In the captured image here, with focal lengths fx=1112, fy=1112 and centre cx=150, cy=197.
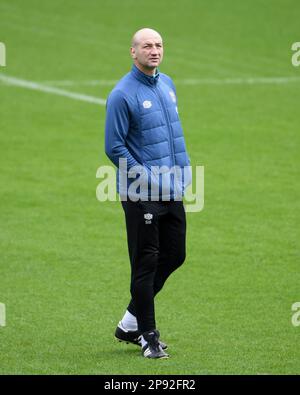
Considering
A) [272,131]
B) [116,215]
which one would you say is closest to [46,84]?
[272,131]

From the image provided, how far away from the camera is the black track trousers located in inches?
333

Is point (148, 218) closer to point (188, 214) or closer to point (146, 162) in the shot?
point (146, 162)

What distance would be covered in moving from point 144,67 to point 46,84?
42.2ft

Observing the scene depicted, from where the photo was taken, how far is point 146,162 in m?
8.42

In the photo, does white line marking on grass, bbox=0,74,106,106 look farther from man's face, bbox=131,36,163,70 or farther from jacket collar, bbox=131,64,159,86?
man's face, bbox=131,36,163,70

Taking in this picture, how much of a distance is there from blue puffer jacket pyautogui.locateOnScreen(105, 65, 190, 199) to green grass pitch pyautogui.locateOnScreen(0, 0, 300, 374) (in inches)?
57.1

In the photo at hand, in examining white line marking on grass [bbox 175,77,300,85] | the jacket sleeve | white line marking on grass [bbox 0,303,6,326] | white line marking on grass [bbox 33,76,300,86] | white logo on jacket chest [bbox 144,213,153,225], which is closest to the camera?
the jacket sleeve

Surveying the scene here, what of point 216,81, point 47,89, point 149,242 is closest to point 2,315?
point 149,242

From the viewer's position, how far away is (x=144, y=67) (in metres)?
8.45

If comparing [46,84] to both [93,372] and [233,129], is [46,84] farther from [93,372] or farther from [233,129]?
[93,372]

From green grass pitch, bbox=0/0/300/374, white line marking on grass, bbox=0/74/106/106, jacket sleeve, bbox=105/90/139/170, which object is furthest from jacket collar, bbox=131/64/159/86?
white line marking on grass, bbox=0/74/106/106

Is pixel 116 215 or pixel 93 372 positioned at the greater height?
pixel 116 215

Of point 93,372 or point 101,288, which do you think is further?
point 101,288
